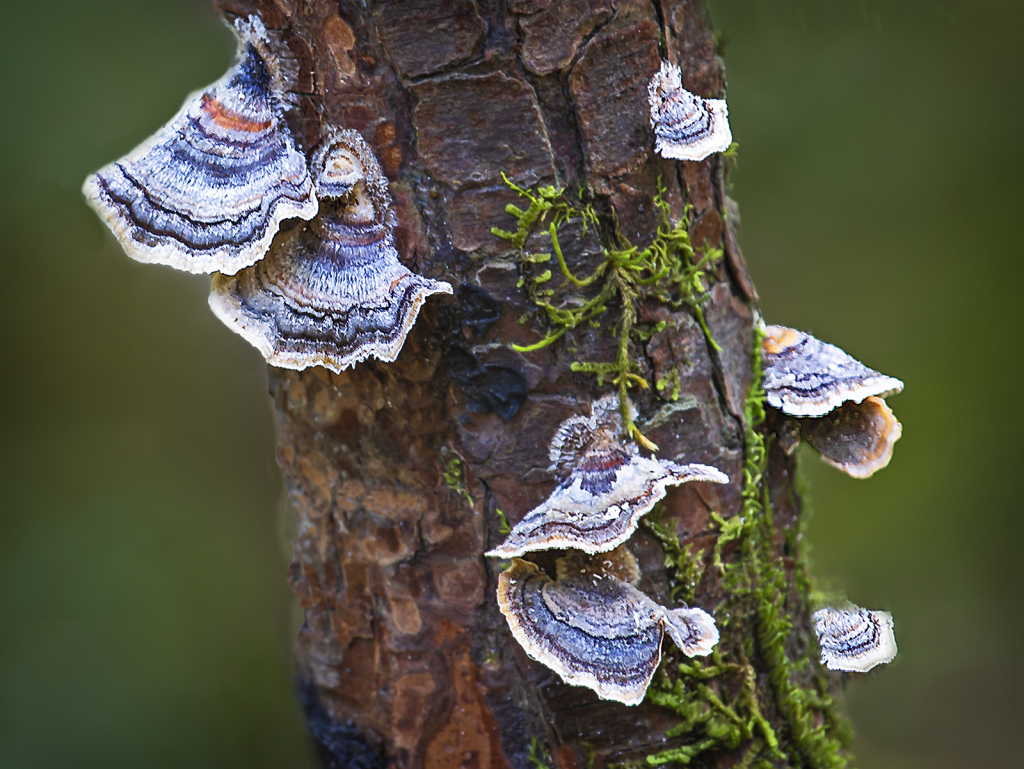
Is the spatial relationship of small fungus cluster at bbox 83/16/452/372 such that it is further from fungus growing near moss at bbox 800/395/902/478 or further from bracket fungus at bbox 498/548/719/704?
fungus growing near moss at bbox 800/395/902/478

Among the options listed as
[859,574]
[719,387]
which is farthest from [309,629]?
[859,574]

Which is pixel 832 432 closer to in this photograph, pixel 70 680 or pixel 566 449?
pixel 566 449

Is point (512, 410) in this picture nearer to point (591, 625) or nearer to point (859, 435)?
point (591, 625)

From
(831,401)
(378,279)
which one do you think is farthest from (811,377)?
(378,279)

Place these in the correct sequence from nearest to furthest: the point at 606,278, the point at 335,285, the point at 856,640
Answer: the point at 335,285, the point at 606,278, the point at 856,640

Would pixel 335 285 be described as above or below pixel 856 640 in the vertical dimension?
above

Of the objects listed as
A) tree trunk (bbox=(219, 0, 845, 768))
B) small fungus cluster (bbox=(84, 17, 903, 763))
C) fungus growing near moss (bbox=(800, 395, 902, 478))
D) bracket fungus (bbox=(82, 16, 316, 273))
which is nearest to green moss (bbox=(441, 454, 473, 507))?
tree trunk (bbox=(219, 0, 845, 768))
